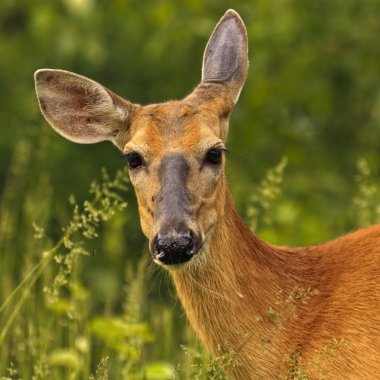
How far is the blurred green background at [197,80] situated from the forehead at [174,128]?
3.85m

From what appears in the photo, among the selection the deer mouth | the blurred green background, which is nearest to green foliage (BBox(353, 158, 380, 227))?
the blurred green background

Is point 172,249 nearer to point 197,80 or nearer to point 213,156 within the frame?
point 213,156

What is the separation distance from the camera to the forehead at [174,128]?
6.47m

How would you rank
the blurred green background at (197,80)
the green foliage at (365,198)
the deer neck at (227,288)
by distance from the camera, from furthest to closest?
the blurred green background at (197,80) → the green foliage at (365,198) → the deer neck at (227,288)

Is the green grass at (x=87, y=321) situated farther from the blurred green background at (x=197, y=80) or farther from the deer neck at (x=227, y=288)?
the blurred green background at (x=197, y=80)

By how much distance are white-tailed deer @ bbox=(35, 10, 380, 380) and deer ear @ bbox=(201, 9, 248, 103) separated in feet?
0.30

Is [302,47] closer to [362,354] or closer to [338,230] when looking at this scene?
[338,230]

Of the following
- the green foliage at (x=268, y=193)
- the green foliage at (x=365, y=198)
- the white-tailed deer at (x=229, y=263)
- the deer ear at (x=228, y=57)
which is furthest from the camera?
the green foliage at (x=365, y=198)

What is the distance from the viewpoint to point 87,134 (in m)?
7.15

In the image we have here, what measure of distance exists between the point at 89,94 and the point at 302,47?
19.0 ft

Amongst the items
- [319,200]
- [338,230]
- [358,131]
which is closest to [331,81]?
[358,131]

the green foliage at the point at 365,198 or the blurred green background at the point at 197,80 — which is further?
the blurred green background at the point at 197,80

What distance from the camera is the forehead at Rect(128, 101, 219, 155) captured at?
6473mm

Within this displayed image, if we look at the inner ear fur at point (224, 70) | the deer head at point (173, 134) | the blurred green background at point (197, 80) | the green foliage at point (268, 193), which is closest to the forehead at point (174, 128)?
the deer head at point (173, 134)
